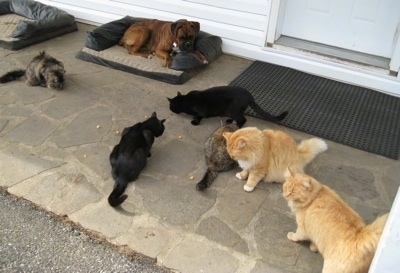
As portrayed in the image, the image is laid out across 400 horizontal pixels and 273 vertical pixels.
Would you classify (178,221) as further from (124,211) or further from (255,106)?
(255,106)

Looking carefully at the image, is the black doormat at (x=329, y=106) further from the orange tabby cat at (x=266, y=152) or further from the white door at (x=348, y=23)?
the orange tabby cat at (x=266, y=152)

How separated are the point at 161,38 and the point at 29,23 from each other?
66.5 inches

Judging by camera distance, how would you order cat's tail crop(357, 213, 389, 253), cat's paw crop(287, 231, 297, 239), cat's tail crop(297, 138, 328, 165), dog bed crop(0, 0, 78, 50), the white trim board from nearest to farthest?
cat's tail crop(357, 213, 389, 253)
cat's paw crop(287, 231, 297, 239)
cat's tail crop(297, 138, 328, 165)
the white trim board
dog bed crop(0, 0, 78, 50)

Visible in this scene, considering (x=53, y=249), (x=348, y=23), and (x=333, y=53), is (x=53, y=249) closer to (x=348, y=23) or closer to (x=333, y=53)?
(x=333, y=53)

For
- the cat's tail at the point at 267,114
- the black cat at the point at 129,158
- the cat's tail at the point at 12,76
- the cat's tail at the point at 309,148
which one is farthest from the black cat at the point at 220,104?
the cat's tail at the point at 12,76

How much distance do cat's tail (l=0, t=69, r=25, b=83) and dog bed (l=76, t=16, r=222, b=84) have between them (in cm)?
75

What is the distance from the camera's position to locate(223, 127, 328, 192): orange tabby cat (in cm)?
271

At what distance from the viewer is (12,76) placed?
165 inches

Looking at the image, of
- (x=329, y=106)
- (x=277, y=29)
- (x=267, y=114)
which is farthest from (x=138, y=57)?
(x=329, y=106)

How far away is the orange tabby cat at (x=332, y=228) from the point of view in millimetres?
1919

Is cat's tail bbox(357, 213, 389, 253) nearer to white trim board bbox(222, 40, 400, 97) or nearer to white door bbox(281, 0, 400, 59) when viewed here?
white trim board bbox(222, 40, 400, 97)

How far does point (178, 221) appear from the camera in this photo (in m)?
2.61

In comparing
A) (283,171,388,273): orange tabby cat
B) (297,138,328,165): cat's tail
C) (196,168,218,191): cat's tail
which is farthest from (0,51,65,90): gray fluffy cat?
Result: (283,171,388,273): orange tabby cat

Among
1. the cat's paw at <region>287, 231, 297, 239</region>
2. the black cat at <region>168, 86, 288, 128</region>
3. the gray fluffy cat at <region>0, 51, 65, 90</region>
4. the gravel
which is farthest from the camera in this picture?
the gray fluffy cat at <region>0, 51, 65, 90</region>
